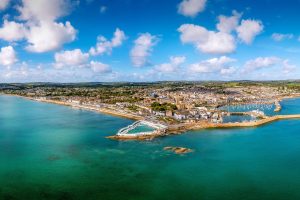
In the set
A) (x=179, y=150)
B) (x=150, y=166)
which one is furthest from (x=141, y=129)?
(x=150, y=166)

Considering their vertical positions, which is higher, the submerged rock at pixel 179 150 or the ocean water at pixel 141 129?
the ocean water at pixel 141 129

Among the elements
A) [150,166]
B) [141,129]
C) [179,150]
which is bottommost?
[150,166]

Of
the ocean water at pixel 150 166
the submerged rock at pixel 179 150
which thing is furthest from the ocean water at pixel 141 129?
the submerged rock at pixel 179 150

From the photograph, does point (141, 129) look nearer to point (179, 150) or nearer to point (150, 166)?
point (179, 150)

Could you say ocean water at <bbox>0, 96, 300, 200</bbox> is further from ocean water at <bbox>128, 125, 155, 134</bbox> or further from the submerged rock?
ocean water at <bbox>128, 125, 155, 134</bbox>

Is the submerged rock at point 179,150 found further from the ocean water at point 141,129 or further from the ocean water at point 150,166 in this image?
the ocean water at point 141,129

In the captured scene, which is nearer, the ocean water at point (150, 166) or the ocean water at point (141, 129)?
the ocean water at point (150, 166)

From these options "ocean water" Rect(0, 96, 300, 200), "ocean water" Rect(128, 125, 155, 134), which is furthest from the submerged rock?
"ocean water" Rect(128, 125, 155, 134)

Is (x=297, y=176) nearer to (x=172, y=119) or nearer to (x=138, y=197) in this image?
(x=138, y=197)

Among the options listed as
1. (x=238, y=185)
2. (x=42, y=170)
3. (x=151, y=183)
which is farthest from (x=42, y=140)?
(x=238, y=185)
